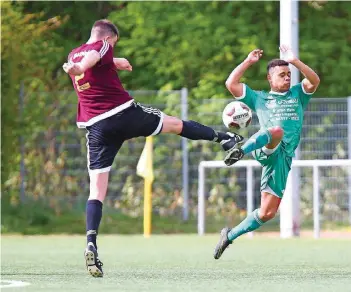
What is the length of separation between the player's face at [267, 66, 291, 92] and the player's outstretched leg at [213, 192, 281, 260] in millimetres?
897

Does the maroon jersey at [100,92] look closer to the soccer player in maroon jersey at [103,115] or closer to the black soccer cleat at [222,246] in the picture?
the soccer player in maroon jersey at [103,115]

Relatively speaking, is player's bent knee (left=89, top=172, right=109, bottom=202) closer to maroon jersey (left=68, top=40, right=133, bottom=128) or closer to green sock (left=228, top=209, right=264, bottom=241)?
maroon jersey (left=68, top=40, right=133, bottom=128)

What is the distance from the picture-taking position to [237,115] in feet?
33.5

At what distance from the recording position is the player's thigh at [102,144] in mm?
9016

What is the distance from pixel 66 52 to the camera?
2369cm

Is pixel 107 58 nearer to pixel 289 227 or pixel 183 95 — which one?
pixel 289 227

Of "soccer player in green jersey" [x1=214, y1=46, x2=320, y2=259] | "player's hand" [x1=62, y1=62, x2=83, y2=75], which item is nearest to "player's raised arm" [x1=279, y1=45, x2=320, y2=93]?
"soccer player in green jersey" [x1=214, y1=46, x2=320, y2=259]

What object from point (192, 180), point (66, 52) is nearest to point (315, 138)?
point (192, 180)

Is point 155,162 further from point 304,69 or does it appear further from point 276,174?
point 304,69

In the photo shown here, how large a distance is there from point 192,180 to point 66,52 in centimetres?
523

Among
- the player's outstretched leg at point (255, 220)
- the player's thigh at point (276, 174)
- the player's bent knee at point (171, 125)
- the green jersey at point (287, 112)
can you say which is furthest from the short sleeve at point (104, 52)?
the player's outstretched leg at point (255, 220)

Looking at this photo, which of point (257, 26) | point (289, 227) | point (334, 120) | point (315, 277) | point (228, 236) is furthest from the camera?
point (257, 26)

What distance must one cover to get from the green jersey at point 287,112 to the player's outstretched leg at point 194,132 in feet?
2.65

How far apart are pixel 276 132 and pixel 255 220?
1.05m
